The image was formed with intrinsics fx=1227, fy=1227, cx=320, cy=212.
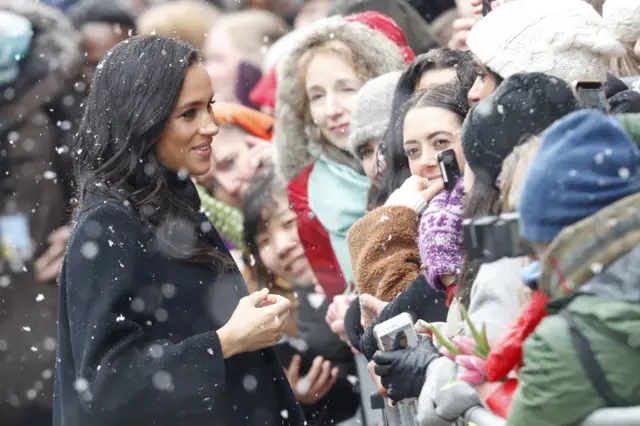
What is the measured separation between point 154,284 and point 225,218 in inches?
135

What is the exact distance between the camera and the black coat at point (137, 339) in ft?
12.1

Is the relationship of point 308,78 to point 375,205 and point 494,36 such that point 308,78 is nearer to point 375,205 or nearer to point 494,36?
point 375,205

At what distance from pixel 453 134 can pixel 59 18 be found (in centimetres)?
Answer: 359

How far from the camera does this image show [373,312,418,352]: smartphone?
3.47 m

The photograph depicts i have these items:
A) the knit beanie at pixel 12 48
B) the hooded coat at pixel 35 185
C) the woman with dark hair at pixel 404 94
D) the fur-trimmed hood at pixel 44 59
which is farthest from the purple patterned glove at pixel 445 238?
the knit beanie at pixel 12 48

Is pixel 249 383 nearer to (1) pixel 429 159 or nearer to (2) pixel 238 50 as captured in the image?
(1) pixel 429 159

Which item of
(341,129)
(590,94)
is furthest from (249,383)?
(341,129)

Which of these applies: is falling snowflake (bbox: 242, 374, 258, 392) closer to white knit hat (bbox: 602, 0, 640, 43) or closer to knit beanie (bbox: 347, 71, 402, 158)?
white knit hat (bbox: 602, 0, 640, 43)

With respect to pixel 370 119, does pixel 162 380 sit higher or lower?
higher

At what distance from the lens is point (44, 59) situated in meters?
6.99

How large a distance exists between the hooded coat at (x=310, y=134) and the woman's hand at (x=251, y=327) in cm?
201

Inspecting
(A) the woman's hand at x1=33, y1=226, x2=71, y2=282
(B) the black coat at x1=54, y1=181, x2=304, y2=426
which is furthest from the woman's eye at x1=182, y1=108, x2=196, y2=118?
(A) the woman's hand at x1=33, y1=226, x2=71, y2=282

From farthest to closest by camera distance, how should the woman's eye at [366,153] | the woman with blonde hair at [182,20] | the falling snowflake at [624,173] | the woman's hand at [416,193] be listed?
the woman with blonde hair at [182,20] < the woman's eye at [366,153] < the woman's hand at [416,193] < the falling snowflake at [624,173]

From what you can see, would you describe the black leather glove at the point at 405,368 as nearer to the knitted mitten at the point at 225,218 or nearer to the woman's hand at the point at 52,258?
the woman's hand at the point at 52,258
